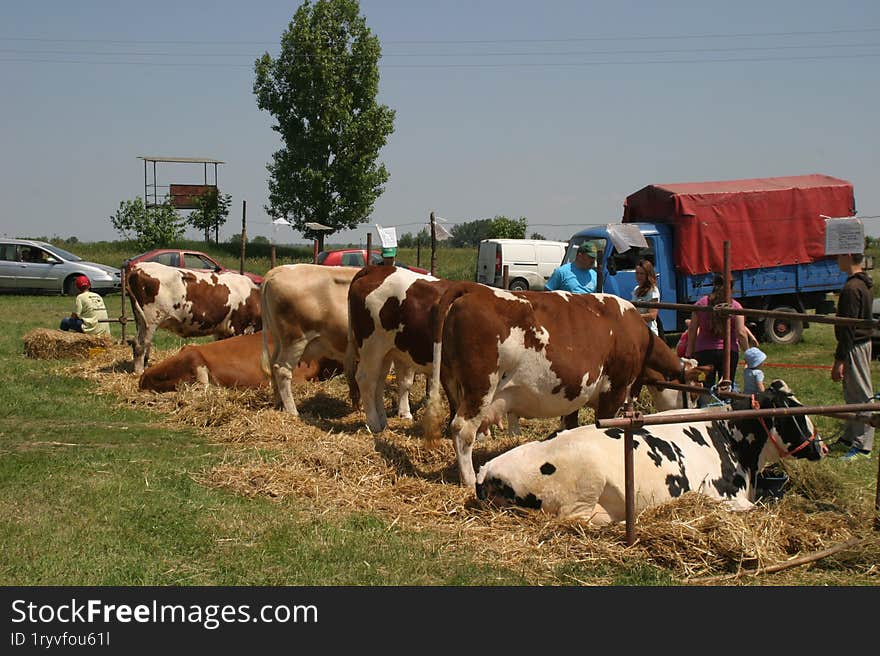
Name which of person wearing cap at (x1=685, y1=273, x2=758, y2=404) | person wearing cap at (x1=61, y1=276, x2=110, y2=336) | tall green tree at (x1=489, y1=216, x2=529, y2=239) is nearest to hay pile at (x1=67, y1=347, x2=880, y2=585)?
person wearing cap at (x1=685, y1=273, x2=758, y2=404)

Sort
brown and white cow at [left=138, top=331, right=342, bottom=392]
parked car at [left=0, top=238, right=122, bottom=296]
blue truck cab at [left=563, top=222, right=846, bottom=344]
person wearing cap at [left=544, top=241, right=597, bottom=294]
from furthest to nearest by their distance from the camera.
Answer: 1. parked car at [left=0, top=238, right=122, bottom=296]
2. blue truck cab at [left=563, top=222, right=846, bottom=344]
3. brown and white cow at [left=138, top=331, right=342, bottom=392]
4. person wearing cap at [left=544, top=241, right=597, bottom=294]

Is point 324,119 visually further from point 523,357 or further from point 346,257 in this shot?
point 523,357

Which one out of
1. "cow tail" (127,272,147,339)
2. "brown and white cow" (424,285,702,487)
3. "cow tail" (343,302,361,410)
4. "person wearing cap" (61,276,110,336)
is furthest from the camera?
"person wearing cap" (61,276,110,336)

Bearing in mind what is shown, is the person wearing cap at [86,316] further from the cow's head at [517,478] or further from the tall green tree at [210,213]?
the tall green tree at [210,213]

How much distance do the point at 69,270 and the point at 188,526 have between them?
77.3ft

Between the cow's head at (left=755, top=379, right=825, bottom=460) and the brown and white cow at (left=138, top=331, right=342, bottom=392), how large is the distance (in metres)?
6.34

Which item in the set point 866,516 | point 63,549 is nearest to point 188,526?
point 63,549

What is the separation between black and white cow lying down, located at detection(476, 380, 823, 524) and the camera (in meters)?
5.96

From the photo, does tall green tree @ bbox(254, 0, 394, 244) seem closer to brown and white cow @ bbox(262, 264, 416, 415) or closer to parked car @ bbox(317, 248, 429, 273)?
parked car @ bbox(317, 248, 429, 273)

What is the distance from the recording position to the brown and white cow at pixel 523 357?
7.05m

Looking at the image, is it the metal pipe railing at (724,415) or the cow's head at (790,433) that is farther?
the cow's head at (790,433)

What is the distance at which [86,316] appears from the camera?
15188 mm

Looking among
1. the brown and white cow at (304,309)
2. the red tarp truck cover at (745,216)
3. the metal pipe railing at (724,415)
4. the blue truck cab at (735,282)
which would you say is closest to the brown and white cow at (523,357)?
the metal pipe railing at (724,415)

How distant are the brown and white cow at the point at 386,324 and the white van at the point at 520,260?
754 inches
